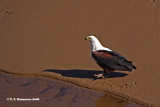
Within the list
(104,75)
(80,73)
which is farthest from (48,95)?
(104,75)

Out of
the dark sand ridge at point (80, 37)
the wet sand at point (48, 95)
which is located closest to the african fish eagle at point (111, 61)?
the dark sand ridge at point (80, 37)

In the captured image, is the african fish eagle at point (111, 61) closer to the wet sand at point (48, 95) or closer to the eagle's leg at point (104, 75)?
the eagle's leg at point (104, 75)

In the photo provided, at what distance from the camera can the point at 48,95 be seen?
7.36 m

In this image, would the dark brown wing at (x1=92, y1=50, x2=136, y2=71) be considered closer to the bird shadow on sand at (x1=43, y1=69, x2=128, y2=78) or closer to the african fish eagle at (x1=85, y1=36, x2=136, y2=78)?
the african fish eagle at (x1=85, y1=36, x2=136, y2=78)

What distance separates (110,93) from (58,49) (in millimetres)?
3386

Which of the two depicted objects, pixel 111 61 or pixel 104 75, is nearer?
pixel 111 61

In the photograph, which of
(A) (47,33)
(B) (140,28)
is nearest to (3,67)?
(A) (47,33)

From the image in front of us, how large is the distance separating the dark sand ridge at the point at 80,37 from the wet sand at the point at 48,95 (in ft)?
1.14

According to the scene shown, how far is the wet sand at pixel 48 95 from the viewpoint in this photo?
6968mm

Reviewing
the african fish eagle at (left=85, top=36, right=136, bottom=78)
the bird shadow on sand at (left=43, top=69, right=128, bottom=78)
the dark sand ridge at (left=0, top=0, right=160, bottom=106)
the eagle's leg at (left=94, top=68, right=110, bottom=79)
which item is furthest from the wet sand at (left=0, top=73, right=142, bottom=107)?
the african fish eagle at (left=85, top=36, right=136, bottom=78)

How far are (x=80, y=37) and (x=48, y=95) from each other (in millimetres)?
4166

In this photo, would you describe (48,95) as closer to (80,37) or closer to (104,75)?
(104,75)

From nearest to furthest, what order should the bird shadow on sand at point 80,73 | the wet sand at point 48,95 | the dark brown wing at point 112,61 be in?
the wet sand at point 48,95, the dark brown wing at point 112,61, the bird shadow on sand at point 80,73

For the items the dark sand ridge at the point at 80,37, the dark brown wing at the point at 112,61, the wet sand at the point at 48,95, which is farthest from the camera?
the dark sand ridge at the point at 80,37
